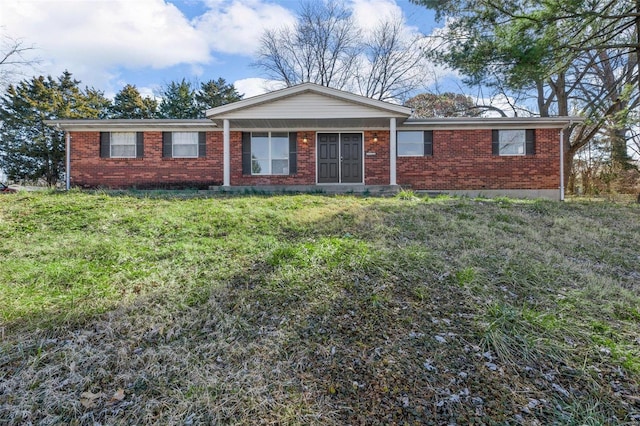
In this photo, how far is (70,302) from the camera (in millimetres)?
3025

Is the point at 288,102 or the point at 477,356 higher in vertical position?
the point at 288,102

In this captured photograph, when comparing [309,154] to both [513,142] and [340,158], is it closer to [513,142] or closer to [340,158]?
[340,158]

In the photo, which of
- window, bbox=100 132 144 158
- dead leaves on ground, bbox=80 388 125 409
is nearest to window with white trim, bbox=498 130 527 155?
dead leaves on ground, bbox=80 388 125 409

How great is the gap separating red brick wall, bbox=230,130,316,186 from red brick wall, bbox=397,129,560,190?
381cm

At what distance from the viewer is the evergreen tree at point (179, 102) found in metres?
29.3

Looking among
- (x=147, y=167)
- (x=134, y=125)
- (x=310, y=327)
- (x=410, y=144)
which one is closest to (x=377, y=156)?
(x=410, y=144)

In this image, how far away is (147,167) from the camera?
12.1 meters

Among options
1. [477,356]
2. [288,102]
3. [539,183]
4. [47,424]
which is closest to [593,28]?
[539,183]

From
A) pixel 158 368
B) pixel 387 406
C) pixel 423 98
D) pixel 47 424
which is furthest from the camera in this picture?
pixel 423 98

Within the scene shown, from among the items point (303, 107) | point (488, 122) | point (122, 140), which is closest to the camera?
A: point (303, 107)

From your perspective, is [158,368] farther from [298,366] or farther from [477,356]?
[477,356]

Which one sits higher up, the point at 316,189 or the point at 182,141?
the point at 182,141

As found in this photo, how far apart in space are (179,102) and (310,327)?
31115 mm

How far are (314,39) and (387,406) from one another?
2737cm
